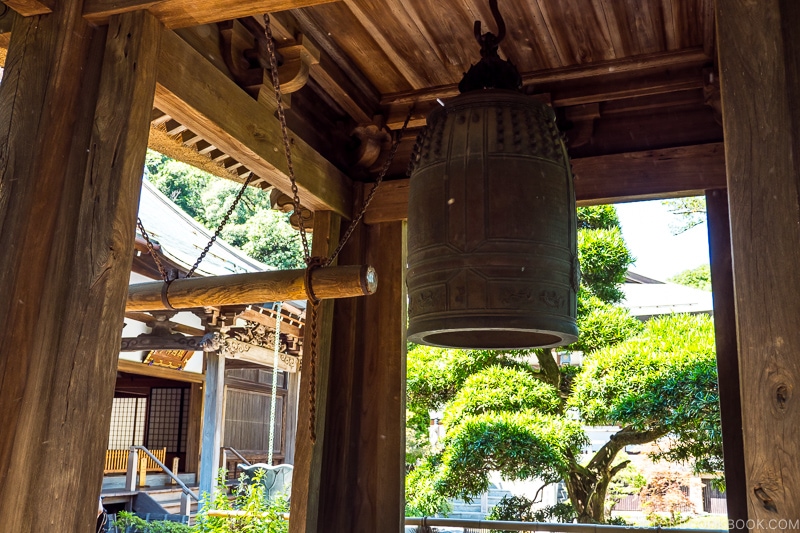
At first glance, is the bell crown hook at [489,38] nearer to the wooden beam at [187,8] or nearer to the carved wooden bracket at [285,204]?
the wooden beam at [187,8]

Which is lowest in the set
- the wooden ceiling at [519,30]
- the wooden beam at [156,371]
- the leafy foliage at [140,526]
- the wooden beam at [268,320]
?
the leafy foliage at [140,526]

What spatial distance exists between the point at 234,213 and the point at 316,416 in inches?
935

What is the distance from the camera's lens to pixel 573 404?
6.26 m

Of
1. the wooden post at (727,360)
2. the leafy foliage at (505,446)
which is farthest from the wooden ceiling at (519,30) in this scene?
the leafy foliage at (505,446)

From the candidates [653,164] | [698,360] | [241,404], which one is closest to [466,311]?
[653,164]

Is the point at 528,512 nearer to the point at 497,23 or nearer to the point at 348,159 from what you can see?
the point at 348,159

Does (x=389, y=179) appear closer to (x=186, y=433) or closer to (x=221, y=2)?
(x=221, y=2)

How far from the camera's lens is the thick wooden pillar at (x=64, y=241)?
2029 mm

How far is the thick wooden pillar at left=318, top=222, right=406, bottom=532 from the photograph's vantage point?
3.96m

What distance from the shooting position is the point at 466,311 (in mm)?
2576

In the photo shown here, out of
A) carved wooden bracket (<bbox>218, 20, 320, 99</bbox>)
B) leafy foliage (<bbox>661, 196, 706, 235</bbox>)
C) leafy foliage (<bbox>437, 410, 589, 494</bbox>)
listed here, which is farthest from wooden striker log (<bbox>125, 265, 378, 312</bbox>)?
leafy foliage (<bbox>661, 196, 706, 235</bbox>)

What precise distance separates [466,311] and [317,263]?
31.0 inches

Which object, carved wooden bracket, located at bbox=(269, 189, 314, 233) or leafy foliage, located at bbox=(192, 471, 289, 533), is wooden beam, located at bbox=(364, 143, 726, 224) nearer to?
carved wooden bracket, located at bbox=(269, 189, 314, 233)

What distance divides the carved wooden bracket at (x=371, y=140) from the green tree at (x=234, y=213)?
20156 millimetres
